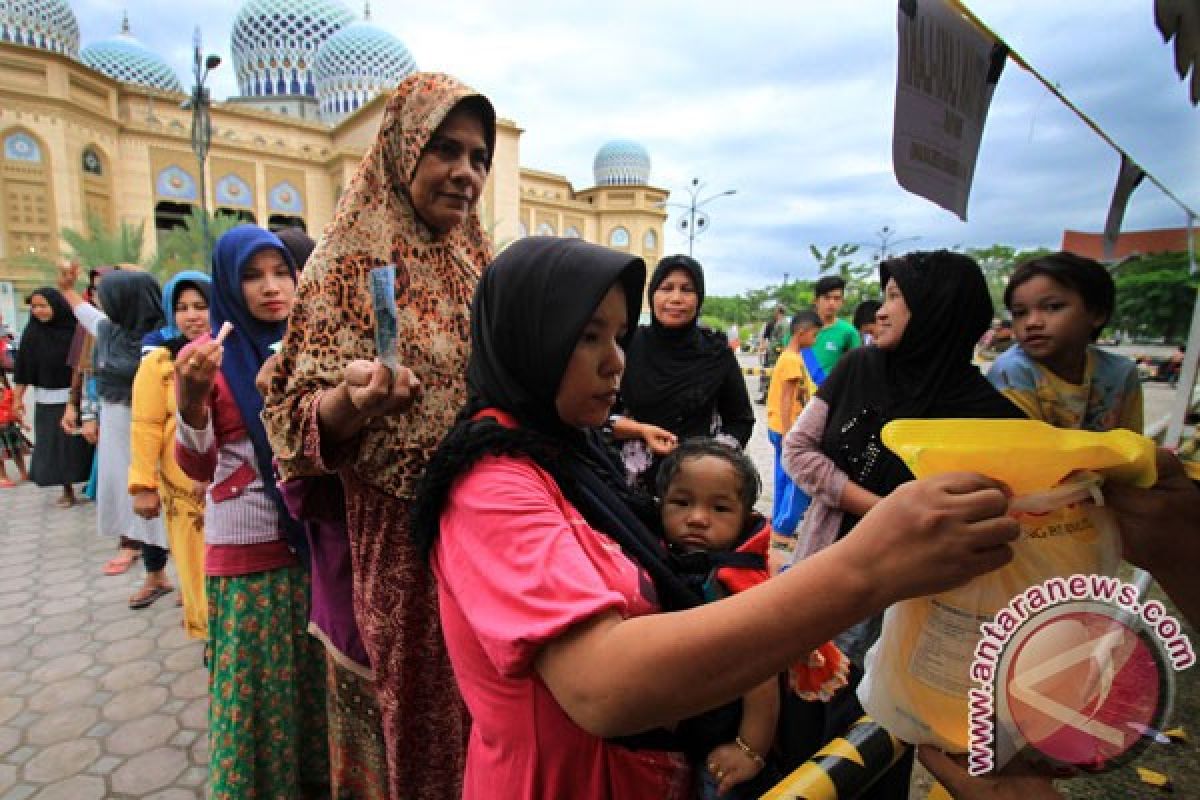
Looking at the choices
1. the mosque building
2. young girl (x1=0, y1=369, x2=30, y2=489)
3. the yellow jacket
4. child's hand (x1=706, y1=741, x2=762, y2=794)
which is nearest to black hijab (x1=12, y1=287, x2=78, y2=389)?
young girl (x1=0, y1=369, x2=30, y2=489)

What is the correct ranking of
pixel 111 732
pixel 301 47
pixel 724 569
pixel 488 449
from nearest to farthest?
pixel 488 449, pixel 724 569, pixel 111 732, pixel 301 47

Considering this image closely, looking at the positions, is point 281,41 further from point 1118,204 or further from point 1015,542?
point 1015,542

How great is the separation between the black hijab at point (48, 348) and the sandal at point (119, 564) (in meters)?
2.29

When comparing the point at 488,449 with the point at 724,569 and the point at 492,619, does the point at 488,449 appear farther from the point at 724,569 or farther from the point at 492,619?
the point at 724,569

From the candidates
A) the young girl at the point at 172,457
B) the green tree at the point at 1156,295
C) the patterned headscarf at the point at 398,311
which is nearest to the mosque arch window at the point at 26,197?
the young girl at the point at 172,457

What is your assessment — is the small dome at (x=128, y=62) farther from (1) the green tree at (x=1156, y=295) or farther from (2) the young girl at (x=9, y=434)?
(1) the green tree at (x=1156, y=295)

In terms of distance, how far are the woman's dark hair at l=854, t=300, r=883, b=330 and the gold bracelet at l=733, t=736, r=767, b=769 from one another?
5519 millimetres

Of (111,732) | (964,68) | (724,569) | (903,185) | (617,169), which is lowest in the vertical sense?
(111,732)

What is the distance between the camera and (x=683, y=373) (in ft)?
9.78

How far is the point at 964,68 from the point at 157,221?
3576 cm

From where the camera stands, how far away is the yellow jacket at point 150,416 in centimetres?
257

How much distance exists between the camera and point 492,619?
0.76 metres

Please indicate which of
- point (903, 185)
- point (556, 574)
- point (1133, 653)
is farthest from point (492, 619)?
point (903, 185)

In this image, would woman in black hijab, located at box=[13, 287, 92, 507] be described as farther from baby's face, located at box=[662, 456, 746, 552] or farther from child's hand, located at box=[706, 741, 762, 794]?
child's hand, located at box=[706, 741, 762, 794]
